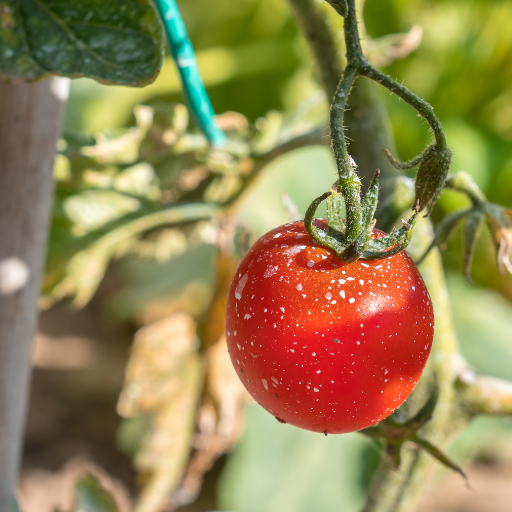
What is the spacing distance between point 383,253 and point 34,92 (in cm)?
34

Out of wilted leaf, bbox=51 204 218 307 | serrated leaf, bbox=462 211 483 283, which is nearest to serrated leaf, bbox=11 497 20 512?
wilted leaf, bbox=51 204 218 307

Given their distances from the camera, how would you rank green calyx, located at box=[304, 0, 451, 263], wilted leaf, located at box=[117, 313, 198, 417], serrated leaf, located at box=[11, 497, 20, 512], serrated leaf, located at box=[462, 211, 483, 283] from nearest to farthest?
green calyx, located at box=[304, 0, 451, 263] → serrated leaf, located at box=[462, 211, 483, 283] → serrated leaf, located at box=[11, 497, 20, 512] → wilted leaf, located at box=[117, 313, 198, 417]

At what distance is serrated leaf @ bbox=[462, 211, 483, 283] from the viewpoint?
0.40 m

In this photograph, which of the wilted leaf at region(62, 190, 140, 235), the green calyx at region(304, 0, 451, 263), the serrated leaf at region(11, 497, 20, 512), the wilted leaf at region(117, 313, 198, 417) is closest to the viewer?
the green calyx at region(304, 0, 451, 263)

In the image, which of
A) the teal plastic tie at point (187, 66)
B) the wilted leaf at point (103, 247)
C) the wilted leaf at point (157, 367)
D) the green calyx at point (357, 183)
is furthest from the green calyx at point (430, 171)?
the wilted leaf at point (157, 367)

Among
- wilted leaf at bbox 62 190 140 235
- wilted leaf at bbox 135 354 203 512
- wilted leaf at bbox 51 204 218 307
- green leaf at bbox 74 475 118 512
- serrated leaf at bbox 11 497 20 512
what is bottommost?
wilted leaf at bbox 135 354 203 512

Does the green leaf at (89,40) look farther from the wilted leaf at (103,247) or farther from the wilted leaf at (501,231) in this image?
the wilted leaf at (103,247)

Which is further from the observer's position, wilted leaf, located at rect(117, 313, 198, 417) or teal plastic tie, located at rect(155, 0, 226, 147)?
wilted leaf, located at rect(117, 313, 198, 417)

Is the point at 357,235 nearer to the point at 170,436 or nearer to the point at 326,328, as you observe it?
the point at 326,328

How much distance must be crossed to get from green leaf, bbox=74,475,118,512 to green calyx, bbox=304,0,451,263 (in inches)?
21.9

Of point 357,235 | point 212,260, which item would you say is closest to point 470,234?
point 357,235

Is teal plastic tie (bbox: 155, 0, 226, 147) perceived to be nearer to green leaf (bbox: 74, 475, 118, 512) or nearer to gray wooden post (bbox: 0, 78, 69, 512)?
gray wooden post (bbox: 0, 78, 69, 512)

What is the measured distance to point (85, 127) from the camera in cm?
177

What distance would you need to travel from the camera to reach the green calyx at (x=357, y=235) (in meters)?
0.30
